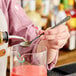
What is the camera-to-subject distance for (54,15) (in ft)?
7.02

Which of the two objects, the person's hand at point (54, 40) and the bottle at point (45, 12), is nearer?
the person's hand at point (54, 40)

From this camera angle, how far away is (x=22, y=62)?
0.88 metres

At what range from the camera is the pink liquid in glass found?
2.82 feet

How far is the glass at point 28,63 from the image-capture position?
86 cm

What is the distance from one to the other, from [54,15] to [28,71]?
1.32 metres

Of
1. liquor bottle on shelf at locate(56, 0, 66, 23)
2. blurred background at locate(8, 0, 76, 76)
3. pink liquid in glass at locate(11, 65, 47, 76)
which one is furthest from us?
liquor bottle on shelf at locate(56, 0, 66, 23)

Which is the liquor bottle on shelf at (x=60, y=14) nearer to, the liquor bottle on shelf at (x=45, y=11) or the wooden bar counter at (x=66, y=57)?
the liquor bottle on shelf at (x=45, y=11)

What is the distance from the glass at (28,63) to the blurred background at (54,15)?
34.8 inches

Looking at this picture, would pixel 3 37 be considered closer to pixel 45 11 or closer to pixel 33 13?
pixel 33 13

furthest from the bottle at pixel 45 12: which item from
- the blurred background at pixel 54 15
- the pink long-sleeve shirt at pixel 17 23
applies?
the pink long-sleeve shirt at pixel 17 23

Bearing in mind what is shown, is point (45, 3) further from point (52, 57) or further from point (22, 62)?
point (22, 62)

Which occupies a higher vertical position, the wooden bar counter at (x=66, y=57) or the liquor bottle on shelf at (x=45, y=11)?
the liquor bottle on shelf at (x=45, y=11)

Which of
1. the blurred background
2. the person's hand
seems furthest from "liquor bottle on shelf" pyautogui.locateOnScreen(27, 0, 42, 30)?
the person's hand

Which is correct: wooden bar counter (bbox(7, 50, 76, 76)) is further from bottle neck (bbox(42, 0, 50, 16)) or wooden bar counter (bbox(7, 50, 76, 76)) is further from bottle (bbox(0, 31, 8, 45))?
bottle (bbox(0, 31, 8, 45))
